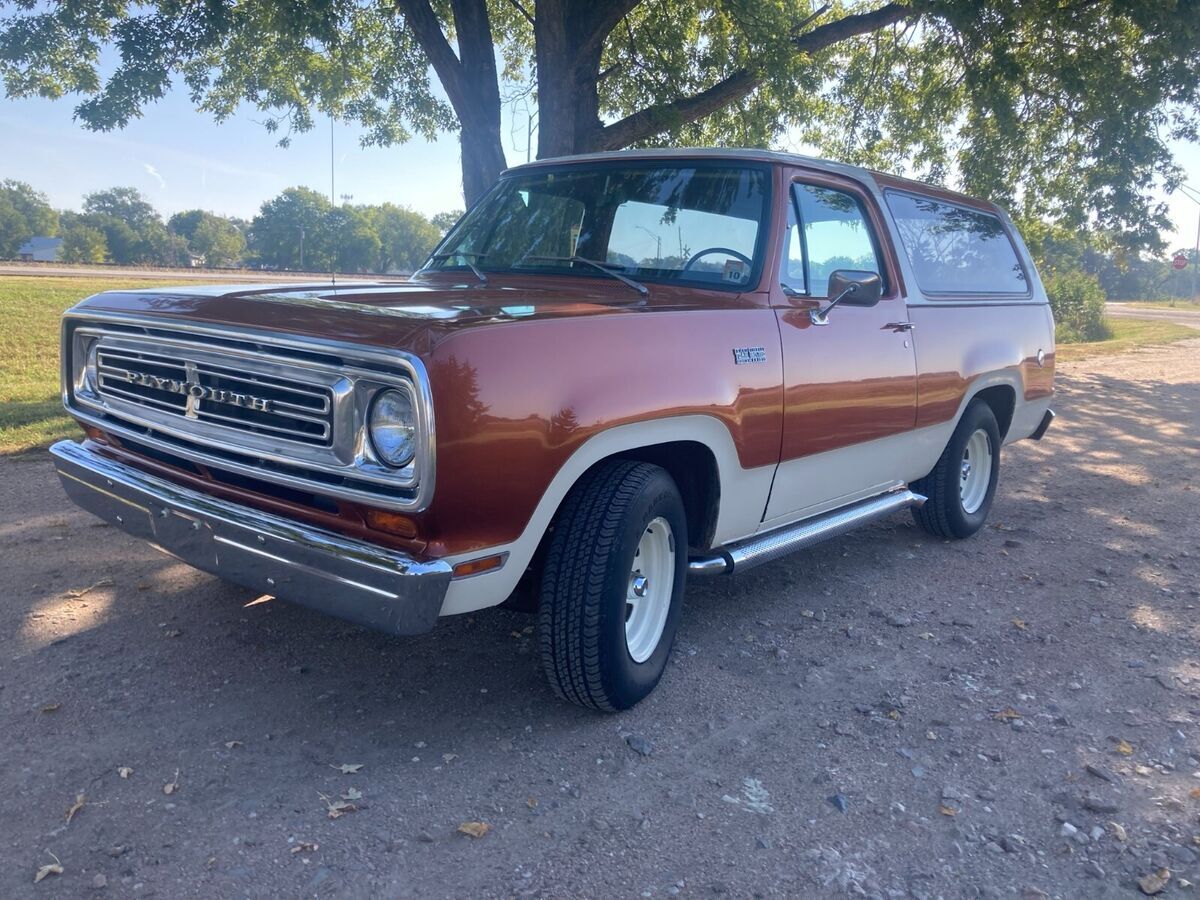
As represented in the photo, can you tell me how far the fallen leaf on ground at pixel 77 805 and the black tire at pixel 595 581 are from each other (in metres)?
1.41

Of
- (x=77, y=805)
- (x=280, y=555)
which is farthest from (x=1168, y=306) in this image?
(x=77, y=805)

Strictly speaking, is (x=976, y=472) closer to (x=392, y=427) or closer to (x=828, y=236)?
(x=828, y=236)

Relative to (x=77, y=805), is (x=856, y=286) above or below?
above

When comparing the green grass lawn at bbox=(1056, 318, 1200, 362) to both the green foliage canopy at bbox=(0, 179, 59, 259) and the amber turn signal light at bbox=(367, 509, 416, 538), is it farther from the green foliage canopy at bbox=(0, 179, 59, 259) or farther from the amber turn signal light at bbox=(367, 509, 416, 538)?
the green foliage canopy at bbox=(0, 179, 59, 259)

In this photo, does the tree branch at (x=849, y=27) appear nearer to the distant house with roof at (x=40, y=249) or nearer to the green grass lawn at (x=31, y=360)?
the green grass lawn at (x=31, y=360)

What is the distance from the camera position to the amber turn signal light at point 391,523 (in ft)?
8.84

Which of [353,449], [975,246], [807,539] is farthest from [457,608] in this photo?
[975,246]

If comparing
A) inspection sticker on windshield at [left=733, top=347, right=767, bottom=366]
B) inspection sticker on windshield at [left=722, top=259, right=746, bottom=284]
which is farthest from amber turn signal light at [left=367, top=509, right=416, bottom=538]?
inspection sticker on windshield at [left=722, top=259, right=746, bottom=284]

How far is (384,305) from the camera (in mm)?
3158

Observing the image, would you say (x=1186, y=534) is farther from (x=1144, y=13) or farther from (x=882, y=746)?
(x=1144, y=13)

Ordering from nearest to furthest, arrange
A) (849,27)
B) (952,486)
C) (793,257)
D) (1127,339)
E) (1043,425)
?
(793,257) → (952,486) → (1043,425) → (849,27) → (1127,339)

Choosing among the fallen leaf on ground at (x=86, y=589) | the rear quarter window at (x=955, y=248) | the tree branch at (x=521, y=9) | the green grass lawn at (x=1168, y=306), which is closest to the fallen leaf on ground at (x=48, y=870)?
the fallen leaf on ground at (x=86, y=589)

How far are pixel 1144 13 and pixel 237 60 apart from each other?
9916mm

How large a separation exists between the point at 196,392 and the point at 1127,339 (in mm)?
25581
